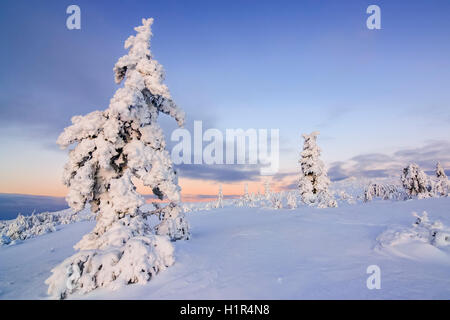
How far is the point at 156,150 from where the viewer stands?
10281 mm

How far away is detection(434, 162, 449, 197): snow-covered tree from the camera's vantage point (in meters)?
26.7

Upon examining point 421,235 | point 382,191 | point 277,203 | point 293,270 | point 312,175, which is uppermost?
point 312,175

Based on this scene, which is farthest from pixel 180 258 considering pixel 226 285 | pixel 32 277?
pixel 32 277

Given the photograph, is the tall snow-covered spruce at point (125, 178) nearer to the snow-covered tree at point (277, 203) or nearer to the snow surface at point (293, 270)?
the snow surface at point (293, 270)

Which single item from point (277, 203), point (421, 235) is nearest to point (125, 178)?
point (421, 235)

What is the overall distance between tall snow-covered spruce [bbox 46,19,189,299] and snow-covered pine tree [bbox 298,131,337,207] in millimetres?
18839

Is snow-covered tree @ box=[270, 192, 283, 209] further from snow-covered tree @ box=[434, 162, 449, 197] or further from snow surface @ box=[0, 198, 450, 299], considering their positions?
snow surface @ box=[0, 198, 450, 299]

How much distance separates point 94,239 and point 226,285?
5.72m

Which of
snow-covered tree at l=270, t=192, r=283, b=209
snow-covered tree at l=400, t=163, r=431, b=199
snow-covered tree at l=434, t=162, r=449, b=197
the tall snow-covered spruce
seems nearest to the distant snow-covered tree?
snow-covered tree at l=434, t=162, r=449, b=197

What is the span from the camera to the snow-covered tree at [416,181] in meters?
24.6

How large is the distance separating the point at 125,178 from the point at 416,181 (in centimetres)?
2917

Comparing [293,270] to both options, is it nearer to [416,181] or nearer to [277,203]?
[416,181]

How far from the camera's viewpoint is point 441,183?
28.0m
